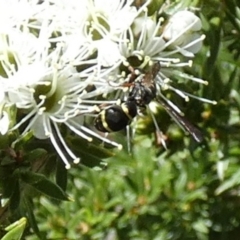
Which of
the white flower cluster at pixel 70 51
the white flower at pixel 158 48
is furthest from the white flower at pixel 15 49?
the white flower at pixel 158 48

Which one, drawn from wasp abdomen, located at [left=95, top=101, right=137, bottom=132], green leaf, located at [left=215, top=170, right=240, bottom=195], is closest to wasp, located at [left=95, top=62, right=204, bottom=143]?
wasp abdomen, located at [left=95, top=101, right=137, bottom=132]

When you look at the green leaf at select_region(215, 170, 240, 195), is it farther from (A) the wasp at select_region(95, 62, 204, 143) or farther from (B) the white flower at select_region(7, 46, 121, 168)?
(B) the white flower at select_region(7, 46, 121, 168)

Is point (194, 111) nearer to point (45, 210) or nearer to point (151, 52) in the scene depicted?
point (151, 52)

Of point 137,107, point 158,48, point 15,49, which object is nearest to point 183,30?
point 158,48

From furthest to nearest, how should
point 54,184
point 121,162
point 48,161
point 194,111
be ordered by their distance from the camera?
point 121,162 < point 194,111 < point 48,161 < point 54,184

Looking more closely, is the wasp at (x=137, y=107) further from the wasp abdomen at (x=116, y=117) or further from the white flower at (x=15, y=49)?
the white flower at (x=15, y=49)

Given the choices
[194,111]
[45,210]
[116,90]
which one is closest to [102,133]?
[116,90]
